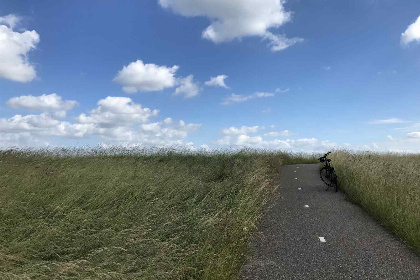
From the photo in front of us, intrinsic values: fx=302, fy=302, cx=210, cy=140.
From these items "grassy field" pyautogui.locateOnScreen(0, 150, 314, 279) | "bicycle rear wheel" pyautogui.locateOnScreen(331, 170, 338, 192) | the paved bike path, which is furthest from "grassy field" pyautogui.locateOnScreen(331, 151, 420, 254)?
"grassy field" pyautogui.locateOnScreen(0, 150, 314, 279)

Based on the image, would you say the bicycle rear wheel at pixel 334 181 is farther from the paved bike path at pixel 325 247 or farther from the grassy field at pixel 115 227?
the grassy field at pixel 115 227

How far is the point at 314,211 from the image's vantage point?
9.24 m

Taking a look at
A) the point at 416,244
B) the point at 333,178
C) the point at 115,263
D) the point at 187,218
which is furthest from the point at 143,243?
the point at 333,178

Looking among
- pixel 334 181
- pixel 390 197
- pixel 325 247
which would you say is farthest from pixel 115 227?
pixel 334 181

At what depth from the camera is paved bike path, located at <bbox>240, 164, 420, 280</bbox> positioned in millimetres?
5258

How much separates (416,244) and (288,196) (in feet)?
16.5

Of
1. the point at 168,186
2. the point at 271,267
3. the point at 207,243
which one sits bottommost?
the point at 271,267

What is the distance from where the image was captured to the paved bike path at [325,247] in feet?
17.3

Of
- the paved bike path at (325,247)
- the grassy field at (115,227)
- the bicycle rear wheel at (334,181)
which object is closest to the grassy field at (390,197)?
the paved bike path at (325,247)

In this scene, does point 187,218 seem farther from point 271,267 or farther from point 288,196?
point 288,196

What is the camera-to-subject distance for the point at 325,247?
6.38 meters

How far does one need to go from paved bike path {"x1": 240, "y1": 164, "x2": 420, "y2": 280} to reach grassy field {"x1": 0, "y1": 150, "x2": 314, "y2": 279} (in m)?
0.47

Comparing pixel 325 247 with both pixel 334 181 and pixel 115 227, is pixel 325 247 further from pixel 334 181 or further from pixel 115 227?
pixel 334 181

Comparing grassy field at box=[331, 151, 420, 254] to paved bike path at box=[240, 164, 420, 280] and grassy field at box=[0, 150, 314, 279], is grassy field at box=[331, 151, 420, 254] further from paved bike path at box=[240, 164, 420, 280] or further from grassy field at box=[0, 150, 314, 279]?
grassy field at box=[0, 150, 314, 279]
